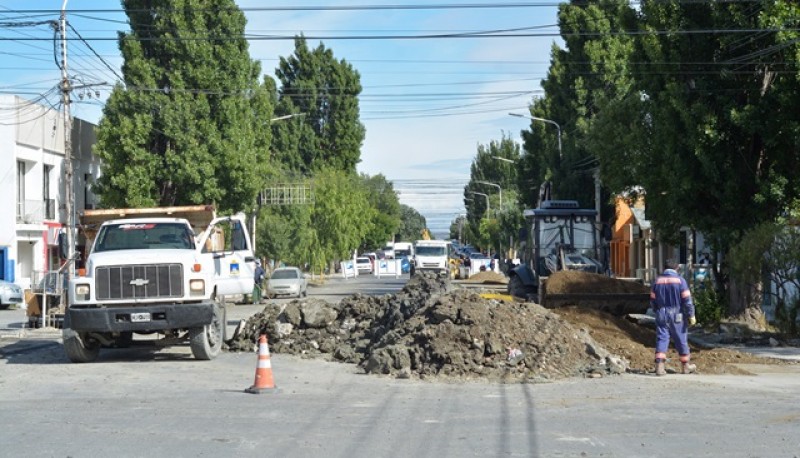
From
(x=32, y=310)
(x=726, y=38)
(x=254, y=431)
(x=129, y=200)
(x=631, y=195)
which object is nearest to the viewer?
(x=254, y=431)

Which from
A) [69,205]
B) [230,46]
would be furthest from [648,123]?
[230,46]

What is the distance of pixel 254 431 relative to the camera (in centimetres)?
1093

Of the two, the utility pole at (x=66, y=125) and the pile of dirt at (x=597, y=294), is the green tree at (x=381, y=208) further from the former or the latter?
the pile of dirt at (x=597, y=294)

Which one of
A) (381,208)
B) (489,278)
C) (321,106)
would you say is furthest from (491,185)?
(489,278)

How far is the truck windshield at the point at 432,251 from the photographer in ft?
192

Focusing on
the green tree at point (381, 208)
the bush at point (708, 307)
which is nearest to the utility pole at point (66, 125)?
the bush at point (708, 307)

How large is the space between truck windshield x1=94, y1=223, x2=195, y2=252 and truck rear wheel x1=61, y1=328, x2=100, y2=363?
151cm

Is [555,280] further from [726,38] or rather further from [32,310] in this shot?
[32,310]

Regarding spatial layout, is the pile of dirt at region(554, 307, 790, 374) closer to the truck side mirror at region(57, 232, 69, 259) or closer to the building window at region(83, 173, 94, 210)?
the truck side mirror at region(57, 232, 69, 259)

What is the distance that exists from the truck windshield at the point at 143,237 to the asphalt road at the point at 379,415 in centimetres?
216

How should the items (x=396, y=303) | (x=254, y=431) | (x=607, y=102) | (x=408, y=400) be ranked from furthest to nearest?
(x=607, y=102), (x=396, y=303), (x=408, y=400), (x=254, y=431)

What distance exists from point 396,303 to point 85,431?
33.7 ft

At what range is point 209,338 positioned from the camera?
61.2 ft

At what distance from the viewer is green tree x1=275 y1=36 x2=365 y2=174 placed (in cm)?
8125
